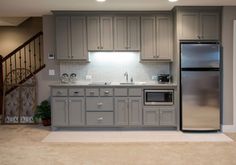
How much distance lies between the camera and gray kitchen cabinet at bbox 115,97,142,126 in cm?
570

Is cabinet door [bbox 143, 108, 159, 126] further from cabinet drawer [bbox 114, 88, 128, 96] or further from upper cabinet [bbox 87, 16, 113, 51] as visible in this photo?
upper cabinet [bbox 87, 16, 113, 51]

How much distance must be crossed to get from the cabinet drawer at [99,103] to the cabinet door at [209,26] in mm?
2215

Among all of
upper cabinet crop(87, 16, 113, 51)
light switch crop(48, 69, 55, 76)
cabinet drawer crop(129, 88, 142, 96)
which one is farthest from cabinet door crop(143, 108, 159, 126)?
light switch crop(48, 69, 55, 76)

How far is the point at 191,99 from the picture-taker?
5.54 metres

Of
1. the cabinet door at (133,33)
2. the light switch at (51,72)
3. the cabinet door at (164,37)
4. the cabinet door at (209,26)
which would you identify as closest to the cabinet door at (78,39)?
the light switch at (51,72)

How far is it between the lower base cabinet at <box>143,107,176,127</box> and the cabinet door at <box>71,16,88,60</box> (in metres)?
1.72

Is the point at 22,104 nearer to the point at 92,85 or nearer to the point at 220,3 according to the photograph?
the point at 92,85

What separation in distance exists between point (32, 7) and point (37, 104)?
7.07 feet

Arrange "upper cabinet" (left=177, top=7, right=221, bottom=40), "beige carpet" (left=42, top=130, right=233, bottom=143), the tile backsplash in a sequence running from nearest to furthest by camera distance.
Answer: "beige carpet" (left=42, top=130, right=233, bottom=143) < "upper cabinet" (left=177, top=7, right=221, bottom=40) < the tile backsplash

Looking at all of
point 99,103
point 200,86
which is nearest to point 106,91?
point 99,103

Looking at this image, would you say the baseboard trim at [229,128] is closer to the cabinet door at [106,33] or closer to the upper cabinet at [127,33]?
the upper cabinet at [127,33]

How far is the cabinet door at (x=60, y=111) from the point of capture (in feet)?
18.8

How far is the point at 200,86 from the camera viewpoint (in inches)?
217

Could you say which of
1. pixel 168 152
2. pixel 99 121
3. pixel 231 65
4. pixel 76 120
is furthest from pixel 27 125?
pixel 231 65
